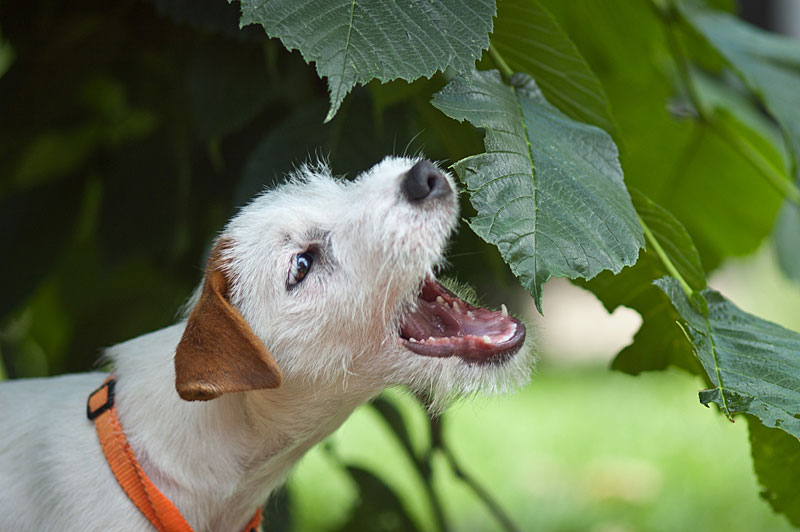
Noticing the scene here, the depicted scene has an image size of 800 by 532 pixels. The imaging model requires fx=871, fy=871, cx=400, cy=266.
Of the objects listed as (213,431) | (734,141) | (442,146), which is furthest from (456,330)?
(734,141)

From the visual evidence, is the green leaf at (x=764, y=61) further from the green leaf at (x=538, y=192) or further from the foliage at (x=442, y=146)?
the green leaf at (x=538, y=192)

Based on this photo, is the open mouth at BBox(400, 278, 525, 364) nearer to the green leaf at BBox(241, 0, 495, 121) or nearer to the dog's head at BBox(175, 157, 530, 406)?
the dog's head at BBox(175, 157, 530, 406)

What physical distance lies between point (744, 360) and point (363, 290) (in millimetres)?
573

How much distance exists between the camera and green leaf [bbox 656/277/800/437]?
44.9 inches

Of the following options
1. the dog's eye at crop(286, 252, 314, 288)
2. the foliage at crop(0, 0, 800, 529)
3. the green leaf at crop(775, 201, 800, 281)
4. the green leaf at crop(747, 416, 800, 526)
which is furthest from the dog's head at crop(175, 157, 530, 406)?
the green leaf at crop(775, 201, 800, 281)

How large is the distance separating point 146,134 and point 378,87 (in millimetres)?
948

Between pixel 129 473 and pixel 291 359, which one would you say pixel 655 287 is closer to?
pixel 291 359

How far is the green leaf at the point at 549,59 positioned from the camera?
1.39 m

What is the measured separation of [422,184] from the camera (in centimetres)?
136

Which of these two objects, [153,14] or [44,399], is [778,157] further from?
[44,399]

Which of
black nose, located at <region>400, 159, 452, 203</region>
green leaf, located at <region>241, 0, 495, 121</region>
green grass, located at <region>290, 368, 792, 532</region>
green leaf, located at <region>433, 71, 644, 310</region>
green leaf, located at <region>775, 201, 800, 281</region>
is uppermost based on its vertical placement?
Result: green leaf, located at <region>241, 0, 495, 121</region>

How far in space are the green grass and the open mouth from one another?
1.43 m

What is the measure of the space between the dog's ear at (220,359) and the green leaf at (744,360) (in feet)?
1.90

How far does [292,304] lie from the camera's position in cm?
141
